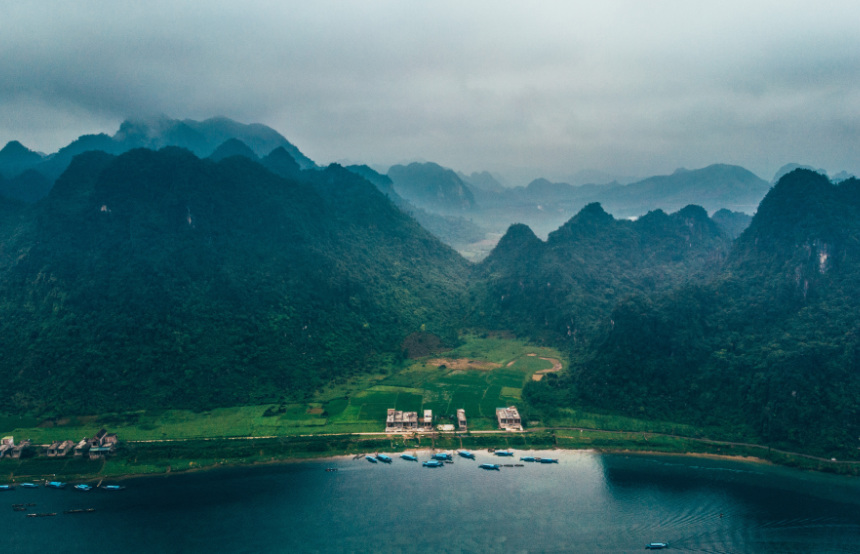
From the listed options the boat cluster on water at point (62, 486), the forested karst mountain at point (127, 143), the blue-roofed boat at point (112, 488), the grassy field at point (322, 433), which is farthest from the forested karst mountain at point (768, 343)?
the forested karst mountain at point (127, 143)

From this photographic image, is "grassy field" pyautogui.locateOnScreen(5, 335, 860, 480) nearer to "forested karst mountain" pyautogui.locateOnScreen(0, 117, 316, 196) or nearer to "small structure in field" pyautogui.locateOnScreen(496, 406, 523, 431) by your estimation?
"small structure in field" pyautogui.locateOnScreen(496, 406, 523, 431)

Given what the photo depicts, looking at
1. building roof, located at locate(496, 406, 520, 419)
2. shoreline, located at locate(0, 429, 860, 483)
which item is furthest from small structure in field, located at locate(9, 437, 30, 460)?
building roof, located at locate(496, 406, 520, 419)

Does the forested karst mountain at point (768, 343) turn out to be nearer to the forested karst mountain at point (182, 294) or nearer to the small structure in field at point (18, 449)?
the forested karst mountain at point (182, 294)

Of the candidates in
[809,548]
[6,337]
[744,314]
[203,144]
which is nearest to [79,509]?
[6,337]

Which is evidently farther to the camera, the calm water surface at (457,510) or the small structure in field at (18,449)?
the small structure in field at (18,449)

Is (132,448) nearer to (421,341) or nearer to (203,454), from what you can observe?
(203,454)

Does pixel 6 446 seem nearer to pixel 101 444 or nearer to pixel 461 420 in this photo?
pixel 101 444
